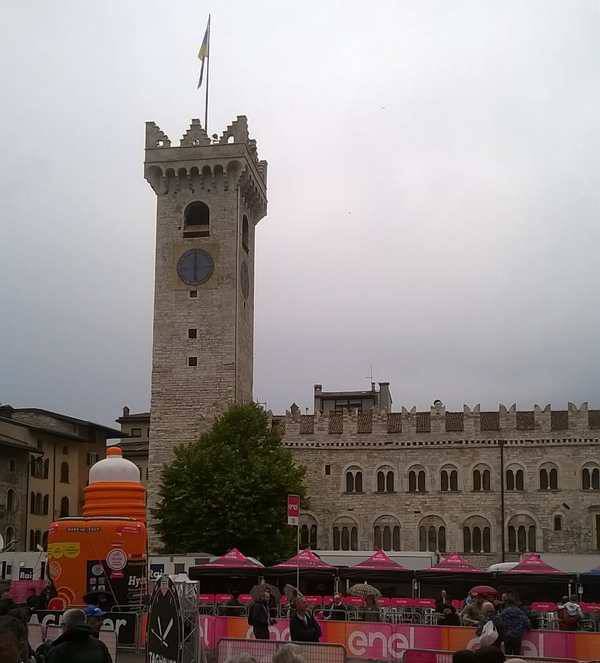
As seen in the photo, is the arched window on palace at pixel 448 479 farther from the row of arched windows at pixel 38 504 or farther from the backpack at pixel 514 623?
the backpack at pixel 514 623

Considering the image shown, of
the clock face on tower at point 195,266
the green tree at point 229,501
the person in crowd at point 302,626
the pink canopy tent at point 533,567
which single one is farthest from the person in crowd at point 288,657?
the clock face on tower at point 195,266

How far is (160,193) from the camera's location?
58125 millimetres

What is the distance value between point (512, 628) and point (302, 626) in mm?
3179

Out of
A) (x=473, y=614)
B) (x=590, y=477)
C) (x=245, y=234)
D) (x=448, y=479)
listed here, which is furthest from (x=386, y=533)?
(x=473, y=614)

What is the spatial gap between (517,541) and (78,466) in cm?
2820

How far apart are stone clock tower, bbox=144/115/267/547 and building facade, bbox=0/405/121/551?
724cm

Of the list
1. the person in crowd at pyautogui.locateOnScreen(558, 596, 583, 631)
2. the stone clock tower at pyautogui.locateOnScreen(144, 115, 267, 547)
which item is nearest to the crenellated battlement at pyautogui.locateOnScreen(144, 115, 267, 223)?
the stone clock tower at pyautogui.locateOnScreen(144, 115, 267, 547)

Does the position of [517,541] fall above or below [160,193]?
below

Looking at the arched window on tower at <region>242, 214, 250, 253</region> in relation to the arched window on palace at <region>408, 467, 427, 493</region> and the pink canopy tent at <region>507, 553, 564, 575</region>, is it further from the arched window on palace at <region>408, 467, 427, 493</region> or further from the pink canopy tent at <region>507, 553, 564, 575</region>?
the pink canopy tent at <region>507, 553, 564, 575</region>

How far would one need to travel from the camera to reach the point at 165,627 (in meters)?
11.2

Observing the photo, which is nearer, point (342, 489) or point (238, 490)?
point (238, 490)

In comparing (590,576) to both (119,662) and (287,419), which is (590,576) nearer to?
(119,662)

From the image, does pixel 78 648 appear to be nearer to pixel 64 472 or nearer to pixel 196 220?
pixel 196 220

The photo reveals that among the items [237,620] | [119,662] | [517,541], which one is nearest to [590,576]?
[237,620]
